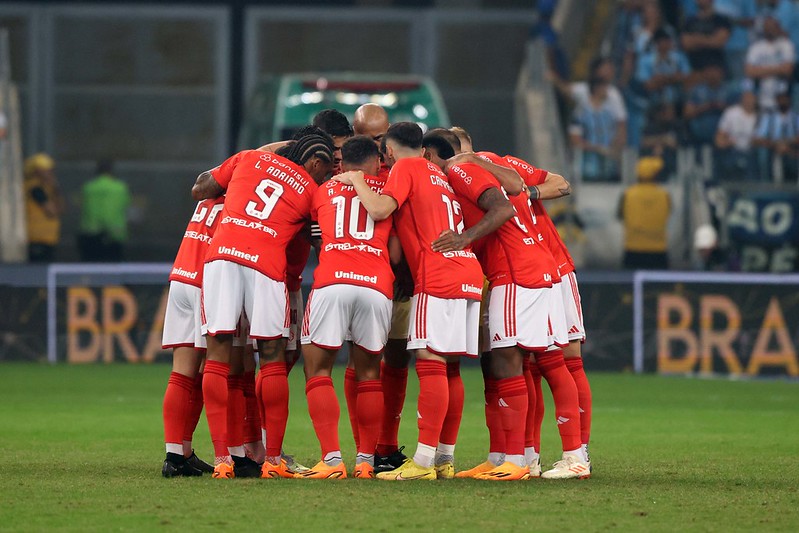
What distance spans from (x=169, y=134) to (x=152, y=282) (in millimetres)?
9846

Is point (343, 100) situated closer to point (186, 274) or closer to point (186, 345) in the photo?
point (186, 274)

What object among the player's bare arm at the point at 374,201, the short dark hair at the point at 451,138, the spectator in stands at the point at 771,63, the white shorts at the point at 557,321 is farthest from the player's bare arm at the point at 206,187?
the spectator in stands at the point at 771,63

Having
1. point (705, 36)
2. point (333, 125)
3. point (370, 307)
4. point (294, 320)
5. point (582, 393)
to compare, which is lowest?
point (582, 393)

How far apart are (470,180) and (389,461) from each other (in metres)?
1.77

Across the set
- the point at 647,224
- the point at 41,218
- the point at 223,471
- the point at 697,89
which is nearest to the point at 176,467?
the point at 223,471

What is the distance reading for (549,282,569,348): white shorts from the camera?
31.6ft

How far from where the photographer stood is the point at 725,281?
57.6 feet

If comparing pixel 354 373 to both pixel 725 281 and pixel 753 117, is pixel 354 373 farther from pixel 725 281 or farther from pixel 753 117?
pixel 753 117

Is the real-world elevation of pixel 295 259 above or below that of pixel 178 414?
above

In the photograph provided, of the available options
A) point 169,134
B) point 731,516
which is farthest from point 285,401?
point 169,134

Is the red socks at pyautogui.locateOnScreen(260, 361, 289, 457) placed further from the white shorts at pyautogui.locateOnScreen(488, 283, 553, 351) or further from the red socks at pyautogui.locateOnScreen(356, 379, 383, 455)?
the white shorts at pyautogui.locateOnScreen(488, 283, 553, 351)

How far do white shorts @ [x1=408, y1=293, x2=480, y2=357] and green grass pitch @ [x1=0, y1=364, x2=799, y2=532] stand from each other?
0.79 m

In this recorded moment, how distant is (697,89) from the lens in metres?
22.4

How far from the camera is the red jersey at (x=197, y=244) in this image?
31.9 feet
